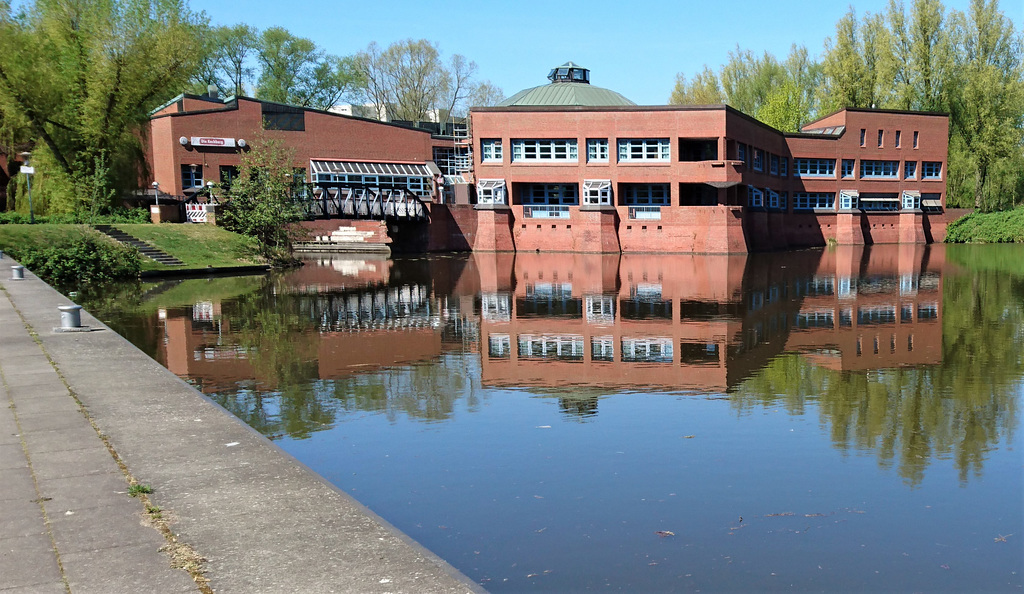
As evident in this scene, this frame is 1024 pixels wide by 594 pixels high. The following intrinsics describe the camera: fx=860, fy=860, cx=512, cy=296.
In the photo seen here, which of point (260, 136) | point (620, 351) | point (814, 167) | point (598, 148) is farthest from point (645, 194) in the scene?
point (620, 351)

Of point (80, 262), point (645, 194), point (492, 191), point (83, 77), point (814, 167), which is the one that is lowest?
point (80, 262)

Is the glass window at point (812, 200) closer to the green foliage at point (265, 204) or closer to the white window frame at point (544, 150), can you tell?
the white window frame at point (544, 150)

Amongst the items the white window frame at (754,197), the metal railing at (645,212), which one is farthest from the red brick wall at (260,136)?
the white window frame at (754,197)

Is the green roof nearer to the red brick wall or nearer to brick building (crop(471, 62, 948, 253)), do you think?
the red brick wall

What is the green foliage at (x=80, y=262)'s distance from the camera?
3019cm

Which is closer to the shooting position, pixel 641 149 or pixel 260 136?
pixel 641 149

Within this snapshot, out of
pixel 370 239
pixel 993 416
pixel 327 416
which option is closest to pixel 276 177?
pixel 370 239

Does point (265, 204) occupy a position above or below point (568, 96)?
below

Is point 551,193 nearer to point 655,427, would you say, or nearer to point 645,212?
point 645,212

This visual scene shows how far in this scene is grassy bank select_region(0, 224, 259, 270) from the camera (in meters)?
34.0

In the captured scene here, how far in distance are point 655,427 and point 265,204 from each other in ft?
113

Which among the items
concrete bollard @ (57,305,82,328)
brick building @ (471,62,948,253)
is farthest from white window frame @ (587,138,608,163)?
concrete bollard @ (57,305,82,328)

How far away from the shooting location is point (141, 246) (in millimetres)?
36500

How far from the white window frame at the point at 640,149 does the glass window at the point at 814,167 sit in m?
17.4
